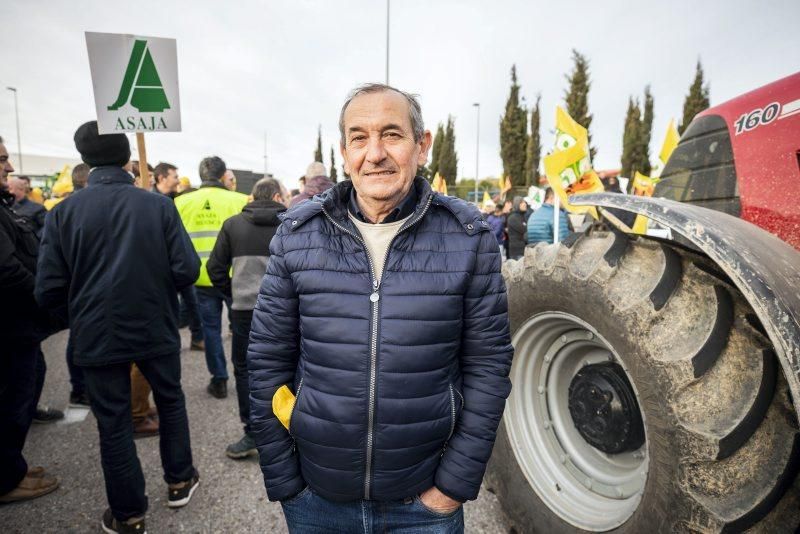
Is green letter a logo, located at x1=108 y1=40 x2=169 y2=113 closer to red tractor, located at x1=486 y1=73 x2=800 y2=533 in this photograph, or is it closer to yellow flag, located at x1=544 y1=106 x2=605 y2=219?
red tractor, located at x1=486 y1=73 x2=800 y2=533

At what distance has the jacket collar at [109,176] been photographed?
2.32 metres

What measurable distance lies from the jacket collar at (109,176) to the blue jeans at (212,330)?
184 cm

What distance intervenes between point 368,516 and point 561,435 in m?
1.30

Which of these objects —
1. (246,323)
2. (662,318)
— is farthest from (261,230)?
(662,318)

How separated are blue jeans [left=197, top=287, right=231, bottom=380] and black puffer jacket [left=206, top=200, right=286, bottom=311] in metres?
0.82

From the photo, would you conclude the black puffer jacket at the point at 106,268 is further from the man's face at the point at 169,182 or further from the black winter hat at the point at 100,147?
the man's face at the point at 169,182

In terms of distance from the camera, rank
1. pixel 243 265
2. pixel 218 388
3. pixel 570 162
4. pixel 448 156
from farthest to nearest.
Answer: pixel 448 156 < pixel 570 162 < pixel 218 388 < pixel 243 265

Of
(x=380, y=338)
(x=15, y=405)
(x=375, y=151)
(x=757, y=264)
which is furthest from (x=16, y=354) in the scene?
(x=757, y=264)

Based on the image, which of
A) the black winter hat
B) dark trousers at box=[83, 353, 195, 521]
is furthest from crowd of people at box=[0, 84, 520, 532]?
the black winter hat

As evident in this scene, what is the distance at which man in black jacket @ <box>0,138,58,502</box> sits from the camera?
8.39ft

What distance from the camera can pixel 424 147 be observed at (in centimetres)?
150

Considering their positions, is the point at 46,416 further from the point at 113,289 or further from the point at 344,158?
the point at 344,158

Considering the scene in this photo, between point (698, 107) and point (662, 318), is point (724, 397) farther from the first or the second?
point (698, 107)

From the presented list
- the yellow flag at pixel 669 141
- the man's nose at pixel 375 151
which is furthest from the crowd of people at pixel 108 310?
the yellow flag at pixel 669 141
